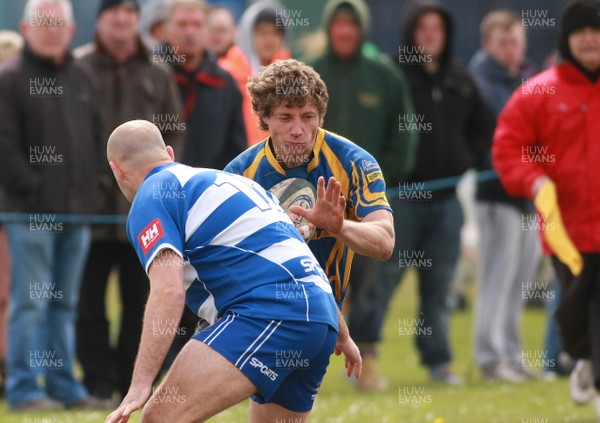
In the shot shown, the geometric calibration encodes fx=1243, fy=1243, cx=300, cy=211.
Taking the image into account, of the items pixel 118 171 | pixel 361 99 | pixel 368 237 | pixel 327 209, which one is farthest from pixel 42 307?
pixel 327 209

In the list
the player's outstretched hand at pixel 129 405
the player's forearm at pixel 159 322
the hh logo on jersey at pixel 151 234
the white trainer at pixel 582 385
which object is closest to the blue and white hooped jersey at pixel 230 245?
the hh logo on jersey at pixel 151 234

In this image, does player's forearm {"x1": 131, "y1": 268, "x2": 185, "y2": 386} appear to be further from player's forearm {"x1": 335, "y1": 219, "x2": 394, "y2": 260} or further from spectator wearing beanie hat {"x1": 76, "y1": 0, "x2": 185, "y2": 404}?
spectator wearing beanie hat {"x1": 76, "y1": 0, "x2": 185, "y2": 404}

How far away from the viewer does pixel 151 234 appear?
16.4 ft

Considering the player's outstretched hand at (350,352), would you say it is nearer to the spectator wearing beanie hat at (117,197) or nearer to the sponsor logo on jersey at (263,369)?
the sponsor logo on jersey at (263,369)

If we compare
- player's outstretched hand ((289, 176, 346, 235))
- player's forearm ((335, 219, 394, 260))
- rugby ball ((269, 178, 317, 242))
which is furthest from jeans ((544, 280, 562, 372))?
player's outstretched hand ((289, 176, 346, 235))

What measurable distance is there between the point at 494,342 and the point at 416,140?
204 centimetres

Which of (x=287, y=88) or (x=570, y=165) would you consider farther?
(x=570, y=165)

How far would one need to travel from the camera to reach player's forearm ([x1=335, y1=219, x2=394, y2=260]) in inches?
218

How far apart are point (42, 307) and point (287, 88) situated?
4486mm

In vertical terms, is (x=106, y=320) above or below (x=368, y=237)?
below

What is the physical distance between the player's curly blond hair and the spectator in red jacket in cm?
320

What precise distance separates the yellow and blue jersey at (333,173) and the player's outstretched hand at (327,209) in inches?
20.9

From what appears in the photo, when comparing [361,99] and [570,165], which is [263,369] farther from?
[361,99]

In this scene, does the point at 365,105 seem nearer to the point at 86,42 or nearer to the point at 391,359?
the point at 391,359
